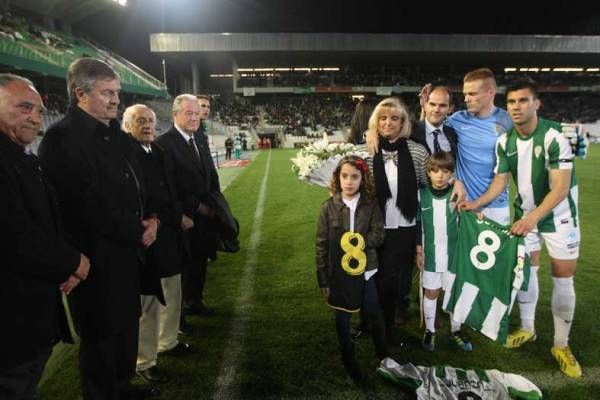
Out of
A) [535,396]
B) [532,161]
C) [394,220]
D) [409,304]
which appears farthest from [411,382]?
[532,161]

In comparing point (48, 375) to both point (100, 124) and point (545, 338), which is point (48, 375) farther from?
point (545, 338)

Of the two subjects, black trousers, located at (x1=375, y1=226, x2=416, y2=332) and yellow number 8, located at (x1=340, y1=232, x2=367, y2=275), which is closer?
yellow number 8, located at (x1=340, y1=232, x2=367, y2=275)

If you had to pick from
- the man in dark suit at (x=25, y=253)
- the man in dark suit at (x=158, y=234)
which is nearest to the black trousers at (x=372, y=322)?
the man in dark suit at (x=158, y=234)

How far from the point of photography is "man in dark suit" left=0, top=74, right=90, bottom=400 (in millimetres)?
1687

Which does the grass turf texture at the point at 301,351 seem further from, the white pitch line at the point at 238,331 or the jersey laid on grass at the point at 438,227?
the jersey laid on grass at the point at 438,227

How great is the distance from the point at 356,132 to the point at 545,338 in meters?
2.49

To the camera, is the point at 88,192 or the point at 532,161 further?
the point at 532,161

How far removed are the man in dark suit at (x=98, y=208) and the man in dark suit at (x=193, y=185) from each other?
3.43ft

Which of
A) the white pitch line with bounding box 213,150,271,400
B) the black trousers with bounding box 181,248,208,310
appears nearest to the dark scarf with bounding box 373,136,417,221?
the white pitch line with bounding box 213,150,271,400

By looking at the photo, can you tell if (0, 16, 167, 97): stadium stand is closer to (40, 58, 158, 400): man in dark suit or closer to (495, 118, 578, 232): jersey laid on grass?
(40, 58, 158, 400): man in dark suit

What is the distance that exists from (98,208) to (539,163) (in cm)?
307

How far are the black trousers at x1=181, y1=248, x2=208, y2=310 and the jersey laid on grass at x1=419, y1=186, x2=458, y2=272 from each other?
2153 mm

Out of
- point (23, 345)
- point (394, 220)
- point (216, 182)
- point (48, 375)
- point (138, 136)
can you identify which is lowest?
point (48, 375)

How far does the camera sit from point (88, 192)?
207 centimetres
